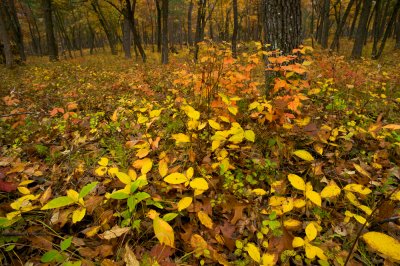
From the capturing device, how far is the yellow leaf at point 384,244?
1.20 metres

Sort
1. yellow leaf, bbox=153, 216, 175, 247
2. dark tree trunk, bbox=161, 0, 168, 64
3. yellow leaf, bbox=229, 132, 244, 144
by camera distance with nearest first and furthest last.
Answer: yellow leaf, bbox=153, 216, 175, 247 → yellow leaf, bbox=229, 132, 244, 144 → dark tree trunk, bbox=161, 0, 168, 64

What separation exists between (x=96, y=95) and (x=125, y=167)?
382cm

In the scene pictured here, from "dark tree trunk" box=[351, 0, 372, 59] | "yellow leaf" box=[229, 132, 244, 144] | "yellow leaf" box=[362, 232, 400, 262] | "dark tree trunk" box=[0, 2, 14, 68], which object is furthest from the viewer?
"dark tree trunk" box=[351, 0, 372, 59]

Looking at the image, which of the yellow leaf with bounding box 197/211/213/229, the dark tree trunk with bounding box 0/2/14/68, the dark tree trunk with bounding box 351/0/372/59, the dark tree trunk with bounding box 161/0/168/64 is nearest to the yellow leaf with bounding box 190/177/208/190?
the yellow leaf with bounding box 197/211/213/229

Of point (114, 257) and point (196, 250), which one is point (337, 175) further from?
point (114, 257)

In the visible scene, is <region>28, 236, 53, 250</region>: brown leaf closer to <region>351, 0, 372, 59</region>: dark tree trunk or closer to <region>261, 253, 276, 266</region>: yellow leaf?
<region>261, 253, 276, 266</region>: yellow leaf

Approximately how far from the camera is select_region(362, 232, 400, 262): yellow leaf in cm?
120

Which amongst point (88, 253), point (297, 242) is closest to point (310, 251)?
point (297, 242)

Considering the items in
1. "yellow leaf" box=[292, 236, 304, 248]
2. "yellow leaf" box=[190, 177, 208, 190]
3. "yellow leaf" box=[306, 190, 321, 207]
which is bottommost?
"yellow leaf" box=[292, 236, 304, 248]

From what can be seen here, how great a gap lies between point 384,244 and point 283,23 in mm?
3021

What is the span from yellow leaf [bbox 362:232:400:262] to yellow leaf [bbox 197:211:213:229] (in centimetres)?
97

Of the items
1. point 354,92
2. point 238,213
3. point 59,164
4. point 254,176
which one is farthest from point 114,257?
point 354,92

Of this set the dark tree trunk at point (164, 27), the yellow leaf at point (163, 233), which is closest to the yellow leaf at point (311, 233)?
the yellow leaf at point (163, 233)

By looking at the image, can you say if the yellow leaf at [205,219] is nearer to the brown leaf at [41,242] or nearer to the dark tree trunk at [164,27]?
the brown leaf at [41,242]
